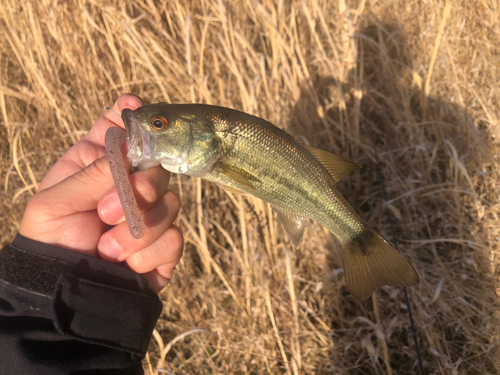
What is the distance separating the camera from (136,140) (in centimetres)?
127

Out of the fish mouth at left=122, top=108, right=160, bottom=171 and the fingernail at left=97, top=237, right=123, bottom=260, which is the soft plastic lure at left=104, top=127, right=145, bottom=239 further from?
the fingernail at left=97, top=237, right=123, bottom=260

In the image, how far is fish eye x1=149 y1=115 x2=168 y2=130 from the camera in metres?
1.28

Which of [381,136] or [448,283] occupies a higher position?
[381,136]

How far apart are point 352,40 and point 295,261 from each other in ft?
5.51

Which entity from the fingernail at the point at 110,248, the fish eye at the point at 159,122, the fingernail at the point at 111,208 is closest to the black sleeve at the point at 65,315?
the fingernail at the point at 110,248

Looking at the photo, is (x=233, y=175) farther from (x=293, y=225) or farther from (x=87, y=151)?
(x=87, y=151)

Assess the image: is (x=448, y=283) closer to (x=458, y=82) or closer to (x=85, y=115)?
(x=458, y=82)

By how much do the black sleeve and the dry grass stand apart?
80 centimetres

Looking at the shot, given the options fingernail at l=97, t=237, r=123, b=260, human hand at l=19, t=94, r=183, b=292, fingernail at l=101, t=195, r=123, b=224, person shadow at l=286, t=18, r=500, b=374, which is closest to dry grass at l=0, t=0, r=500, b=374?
person shadow at l=286, t=18, r=500, b=374

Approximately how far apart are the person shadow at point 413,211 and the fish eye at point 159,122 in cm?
141

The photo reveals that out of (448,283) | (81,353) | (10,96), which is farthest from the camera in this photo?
(10,96)

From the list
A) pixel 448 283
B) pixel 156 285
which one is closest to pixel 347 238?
pixel 156 285

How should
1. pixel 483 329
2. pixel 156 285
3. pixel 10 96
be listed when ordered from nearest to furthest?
pixel 156 285, pixel 483 329, pixel 10 96

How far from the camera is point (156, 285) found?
185 centimetres
